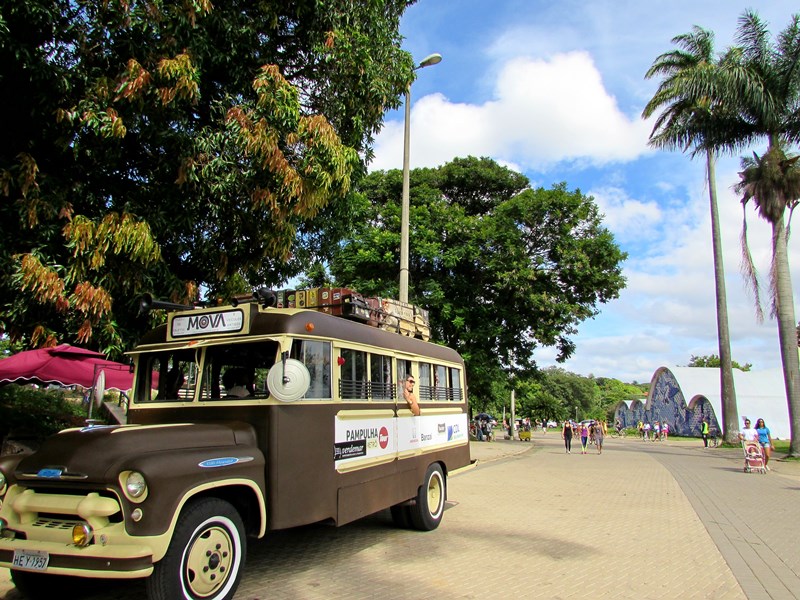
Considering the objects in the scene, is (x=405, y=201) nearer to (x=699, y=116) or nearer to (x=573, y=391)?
(x=699, y=116)

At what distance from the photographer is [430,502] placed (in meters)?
8.12

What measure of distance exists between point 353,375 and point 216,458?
6.62ft

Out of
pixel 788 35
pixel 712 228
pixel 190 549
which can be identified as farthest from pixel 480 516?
pixel 712 228

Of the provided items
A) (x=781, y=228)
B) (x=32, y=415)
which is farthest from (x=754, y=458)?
(x=32, y=415)

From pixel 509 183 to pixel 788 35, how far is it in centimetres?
1179

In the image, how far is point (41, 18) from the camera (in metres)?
6.71

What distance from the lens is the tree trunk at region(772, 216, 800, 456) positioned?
20656mm

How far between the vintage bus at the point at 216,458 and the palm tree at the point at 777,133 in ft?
64.5

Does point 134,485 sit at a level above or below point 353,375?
below

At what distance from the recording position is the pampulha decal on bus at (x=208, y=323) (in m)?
5.38

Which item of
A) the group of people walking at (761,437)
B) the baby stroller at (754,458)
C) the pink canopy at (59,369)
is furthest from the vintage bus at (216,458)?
the group of people walking at (761,437)

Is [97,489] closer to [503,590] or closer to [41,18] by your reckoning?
[503,590]

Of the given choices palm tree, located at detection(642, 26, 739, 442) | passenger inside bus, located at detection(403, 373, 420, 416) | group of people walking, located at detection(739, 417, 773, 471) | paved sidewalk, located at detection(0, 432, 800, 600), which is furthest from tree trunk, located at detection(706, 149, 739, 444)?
passenger inside bus, located at detection(403, 373, 420, 416)

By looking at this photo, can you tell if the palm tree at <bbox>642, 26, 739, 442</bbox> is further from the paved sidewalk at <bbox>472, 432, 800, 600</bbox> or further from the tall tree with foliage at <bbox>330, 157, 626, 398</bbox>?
the paved sidewalk at <bbox>472, 432, 800, 600</bbox>
